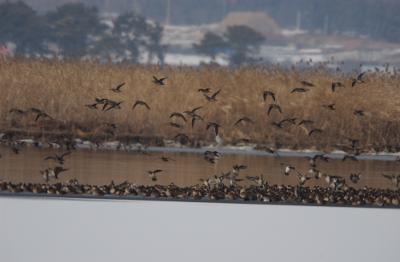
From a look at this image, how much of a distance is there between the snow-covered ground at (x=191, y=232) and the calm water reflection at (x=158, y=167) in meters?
0.14

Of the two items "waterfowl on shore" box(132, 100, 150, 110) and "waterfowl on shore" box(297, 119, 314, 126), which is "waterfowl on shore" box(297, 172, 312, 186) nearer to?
"waterfowl on shore" box(297, 119, 314, 126)

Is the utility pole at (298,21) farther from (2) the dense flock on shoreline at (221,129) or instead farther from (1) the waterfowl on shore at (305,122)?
(1) the waterfowl on shore at (305,122)

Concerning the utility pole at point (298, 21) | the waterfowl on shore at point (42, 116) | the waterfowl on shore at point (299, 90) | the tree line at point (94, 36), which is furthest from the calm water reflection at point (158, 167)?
the utility pole at point (298, 21)

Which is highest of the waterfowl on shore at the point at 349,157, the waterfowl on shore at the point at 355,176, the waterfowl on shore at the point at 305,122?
the waterfowl on shore at the point at 305,122

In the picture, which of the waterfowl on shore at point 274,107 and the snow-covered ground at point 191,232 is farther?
the snow-covered ground at point 191,232

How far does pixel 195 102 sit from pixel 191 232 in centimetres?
52

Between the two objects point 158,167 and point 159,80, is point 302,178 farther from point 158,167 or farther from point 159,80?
point 159,80

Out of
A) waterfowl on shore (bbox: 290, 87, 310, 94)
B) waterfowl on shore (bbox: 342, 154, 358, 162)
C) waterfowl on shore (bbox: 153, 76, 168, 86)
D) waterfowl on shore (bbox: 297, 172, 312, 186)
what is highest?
waterfowl on shore (bbox: 153, 76, 168, 86)

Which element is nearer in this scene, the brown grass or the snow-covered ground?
the brown grass

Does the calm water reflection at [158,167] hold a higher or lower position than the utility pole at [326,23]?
lower

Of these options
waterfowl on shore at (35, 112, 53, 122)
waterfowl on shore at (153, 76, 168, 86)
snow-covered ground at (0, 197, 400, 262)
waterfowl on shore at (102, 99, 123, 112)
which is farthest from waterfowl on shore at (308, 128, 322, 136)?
waterfowl on shore at (35, 112, 53, 122)

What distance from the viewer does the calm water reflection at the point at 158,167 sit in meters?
2.17

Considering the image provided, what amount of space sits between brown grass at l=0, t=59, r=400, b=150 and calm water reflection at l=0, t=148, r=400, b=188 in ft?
0.25

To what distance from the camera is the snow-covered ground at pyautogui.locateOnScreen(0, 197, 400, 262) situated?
2.27 m
